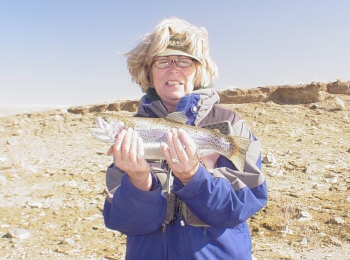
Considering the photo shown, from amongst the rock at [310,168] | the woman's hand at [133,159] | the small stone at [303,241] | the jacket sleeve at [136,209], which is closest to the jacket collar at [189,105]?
the woman's hand at [133,159]

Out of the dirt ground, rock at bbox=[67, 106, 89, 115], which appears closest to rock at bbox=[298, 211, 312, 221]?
the dirt ground

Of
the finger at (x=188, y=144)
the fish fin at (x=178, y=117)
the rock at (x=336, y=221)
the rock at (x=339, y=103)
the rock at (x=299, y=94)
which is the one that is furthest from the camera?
the rock at (x=299, y=94)

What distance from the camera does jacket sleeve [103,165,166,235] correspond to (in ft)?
9.21

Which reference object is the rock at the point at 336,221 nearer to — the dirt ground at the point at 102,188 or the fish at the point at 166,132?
the dirt ground at the point at 102,188

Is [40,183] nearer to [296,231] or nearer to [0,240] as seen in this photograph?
[0,240]

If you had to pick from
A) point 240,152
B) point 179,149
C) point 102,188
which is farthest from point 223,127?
point 102,188

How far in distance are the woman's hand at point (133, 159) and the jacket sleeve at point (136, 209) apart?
61 millimetres

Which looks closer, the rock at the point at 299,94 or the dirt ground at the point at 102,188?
the dirt ground at the point at 102,188

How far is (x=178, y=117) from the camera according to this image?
3.02 m

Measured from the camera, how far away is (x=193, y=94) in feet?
9.96

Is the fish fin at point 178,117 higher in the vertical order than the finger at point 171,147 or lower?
higher

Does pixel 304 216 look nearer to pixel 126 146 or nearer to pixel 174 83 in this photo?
pixel 174 83

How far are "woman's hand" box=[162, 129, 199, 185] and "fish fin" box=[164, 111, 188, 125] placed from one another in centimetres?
18

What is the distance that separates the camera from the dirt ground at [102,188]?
5461 mm
